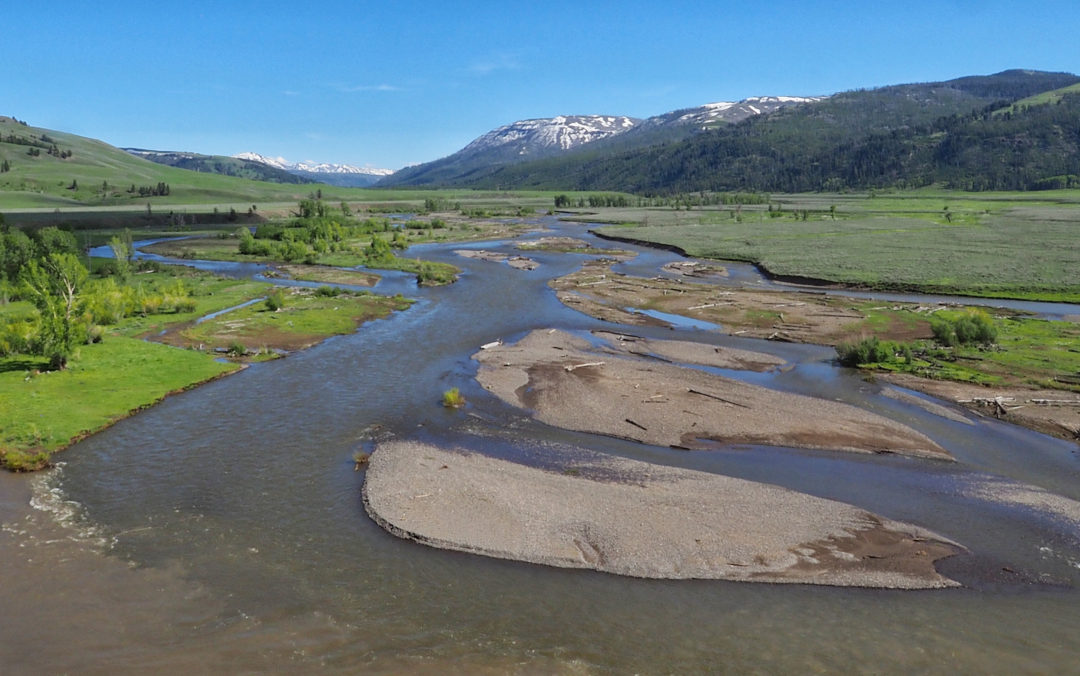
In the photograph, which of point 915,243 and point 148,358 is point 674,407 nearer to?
point 148,358

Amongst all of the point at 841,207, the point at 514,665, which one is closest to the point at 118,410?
the point at 514,665

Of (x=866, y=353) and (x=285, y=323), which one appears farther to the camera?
(x=285, y=323)

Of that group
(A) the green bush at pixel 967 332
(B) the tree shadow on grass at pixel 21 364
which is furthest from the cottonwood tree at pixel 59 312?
(A) the green bush at pixel 967 332

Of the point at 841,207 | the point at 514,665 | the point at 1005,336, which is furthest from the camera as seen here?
the point at 841,207

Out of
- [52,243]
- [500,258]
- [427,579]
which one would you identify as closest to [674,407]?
[427,579]

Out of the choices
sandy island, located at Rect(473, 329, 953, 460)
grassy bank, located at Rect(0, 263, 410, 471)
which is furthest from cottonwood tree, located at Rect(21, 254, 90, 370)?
sandy island, located at Rect(473, 329, 953, 460)

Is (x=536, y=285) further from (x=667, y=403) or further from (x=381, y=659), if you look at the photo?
(x=381, y=659)

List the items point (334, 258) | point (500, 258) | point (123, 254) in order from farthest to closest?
point (500, 258) → point (334, 258) → point (123, 254)
